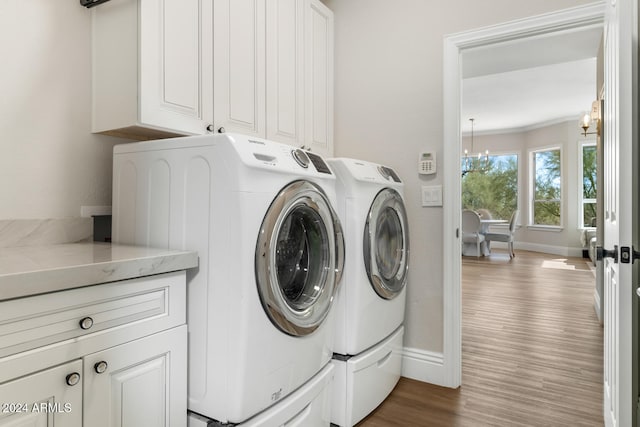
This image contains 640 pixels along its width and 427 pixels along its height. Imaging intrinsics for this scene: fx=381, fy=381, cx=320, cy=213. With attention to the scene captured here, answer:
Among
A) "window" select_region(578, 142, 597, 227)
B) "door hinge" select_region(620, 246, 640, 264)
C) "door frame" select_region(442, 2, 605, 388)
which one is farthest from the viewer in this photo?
"window" select_region(578, 142, 597, 227)

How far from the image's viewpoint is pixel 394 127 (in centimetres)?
248

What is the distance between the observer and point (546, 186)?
8.33 metres

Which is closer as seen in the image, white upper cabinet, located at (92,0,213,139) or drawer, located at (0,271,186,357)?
drawer, located at (0,271,186,357)

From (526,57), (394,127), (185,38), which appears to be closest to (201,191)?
(185,38)

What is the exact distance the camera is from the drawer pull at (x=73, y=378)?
0.94 meters

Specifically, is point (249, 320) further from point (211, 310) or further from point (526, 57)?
point (526, 57)

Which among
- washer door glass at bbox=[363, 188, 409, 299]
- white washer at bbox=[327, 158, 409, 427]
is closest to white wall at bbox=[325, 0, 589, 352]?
washer door glass at bbox=[363, 188, 409, 299]

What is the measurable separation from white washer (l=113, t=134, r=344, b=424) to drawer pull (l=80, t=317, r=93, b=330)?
0.36 meters

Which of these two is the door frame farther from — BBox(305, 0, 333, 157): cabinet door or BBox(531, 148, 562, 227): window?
BBox(531, 148, 562, 227): window

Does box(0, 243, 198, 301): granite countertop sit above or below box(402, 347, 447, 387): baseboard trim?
above

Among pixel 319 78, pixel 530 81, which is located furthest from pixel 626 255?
pixel 530 81

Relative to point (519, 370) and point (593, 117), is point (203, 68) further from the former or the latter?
point (593, 117)

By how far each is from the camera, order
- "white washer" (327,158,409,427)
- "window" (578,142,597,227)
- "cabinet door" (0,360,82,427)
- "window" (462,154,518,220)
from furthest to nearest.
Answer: "window" (462,154,518,220) → "window" (578,142,597,227) → "white washer" (327,158,409,427) → "cabinet door" (0,360,82,427)

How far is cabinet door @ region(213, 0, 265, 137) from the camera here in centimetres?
178
